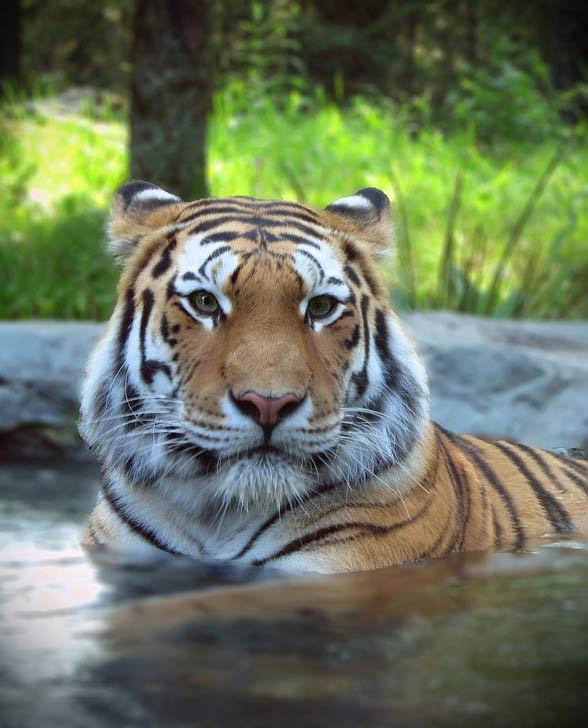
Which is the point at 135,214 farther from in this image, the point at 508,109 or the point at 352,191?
the point at 508,109

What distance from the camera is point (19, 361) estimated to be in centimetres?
620

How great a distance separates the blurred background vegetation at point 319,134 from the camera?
769cm

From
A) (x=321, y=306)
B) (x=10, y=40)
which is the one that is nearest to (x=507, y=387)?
(x=321, y=306)

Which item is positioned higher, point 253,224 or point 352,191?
point 253,224

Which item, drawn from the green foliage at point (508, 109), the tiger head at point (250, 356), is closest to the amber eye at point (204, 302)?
the tiger head at point (250, 356)

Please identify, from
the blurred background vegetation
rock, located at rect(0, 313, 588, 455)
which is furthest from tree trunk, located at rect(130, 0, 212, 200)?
rock, located at rect(0, 313, 588, 455)

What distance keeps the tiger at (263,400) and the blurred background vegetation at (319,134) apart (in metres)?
0.38

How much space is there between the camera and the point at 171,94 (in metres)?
7.59

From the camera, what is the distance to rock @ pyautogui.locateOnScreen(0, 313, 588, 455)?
552 centimetres

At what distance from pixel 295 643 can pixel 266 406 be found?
1.73ft

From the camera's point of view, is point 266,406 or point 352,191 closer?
point 266,406

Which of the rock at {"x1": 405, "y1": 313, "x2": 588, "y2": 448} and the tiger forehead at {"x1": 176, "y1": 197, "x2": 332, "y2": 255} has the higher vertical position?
the tiger forehead at {"x1": 176, "y1": 197, "x2": 332, "y2": 255}

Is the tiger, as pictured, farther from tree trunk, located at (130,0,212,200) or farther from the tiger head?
tree trunk, located at (130,0,212,200)

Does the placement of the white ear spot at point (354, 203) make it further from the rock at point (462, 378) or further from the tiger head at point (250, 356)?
the rock at point (462, 378)
